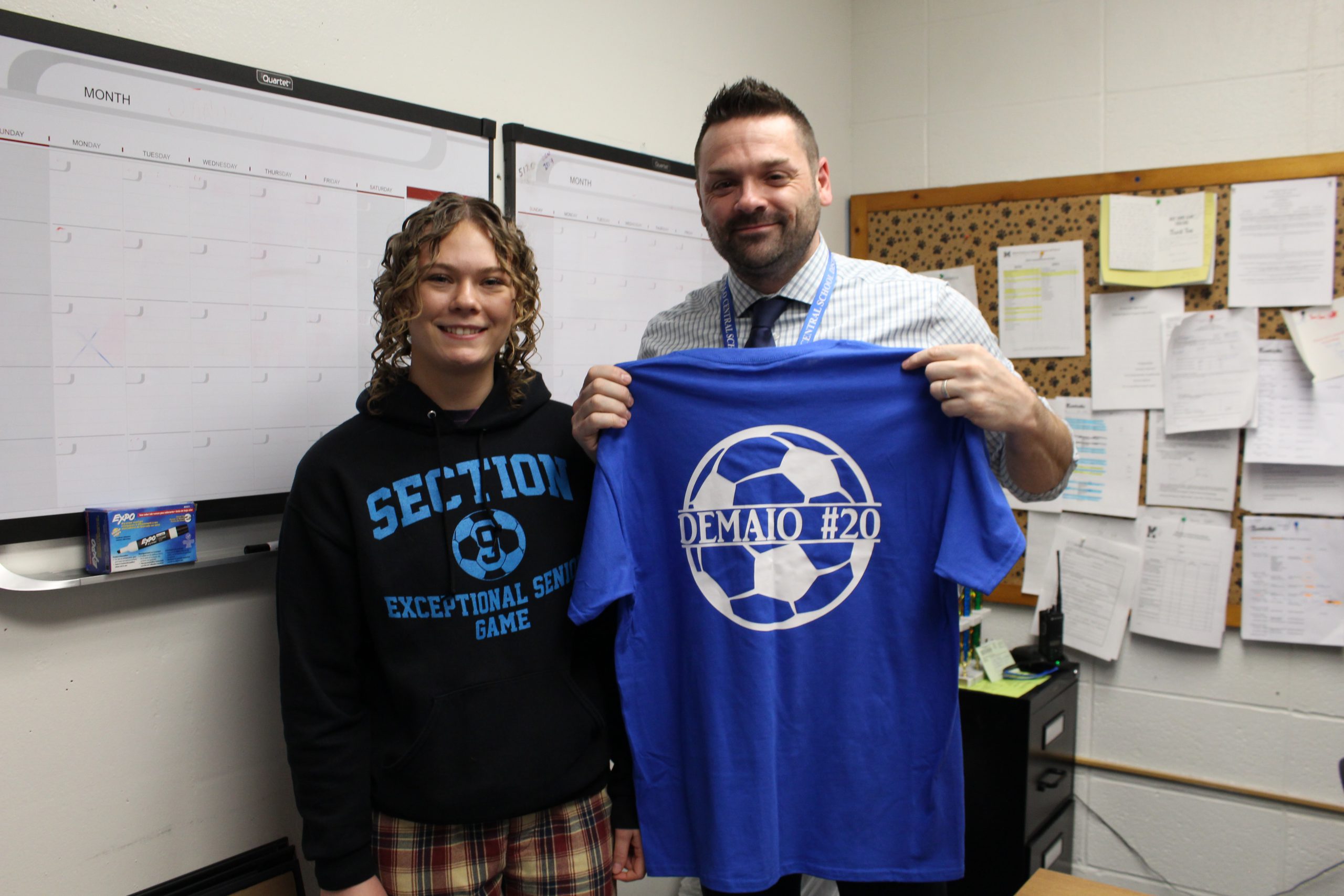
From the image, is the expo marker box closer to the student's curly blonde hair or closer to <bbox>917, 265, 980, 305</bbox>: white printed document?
the student's curly blonde hair

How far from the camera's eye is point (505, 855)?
47.8 inches

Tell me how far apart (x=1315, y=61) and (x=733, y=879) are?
2.45 m

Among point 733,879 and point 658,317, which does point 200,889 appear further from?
point 658,317

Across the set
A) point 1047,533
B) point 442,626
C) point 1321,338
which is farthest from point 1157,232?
point 442,626

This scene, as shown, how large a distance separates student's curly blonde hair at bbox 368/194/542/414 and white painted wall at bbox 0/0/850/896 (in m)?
0.45

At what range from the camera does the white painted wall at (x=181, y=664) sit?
1.20m

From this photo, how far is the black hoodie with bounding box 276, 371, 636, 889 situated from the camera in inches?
45.3

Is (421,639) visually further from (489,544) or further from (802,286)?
(802,286)

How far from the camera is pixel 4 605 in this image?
117cm

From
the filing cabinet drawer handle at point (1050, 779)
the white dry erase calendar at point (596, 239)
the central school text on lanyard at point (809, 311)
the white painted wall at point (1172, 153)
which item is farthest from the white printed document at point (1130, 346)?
the central school text on lanyard at point (809, 311)

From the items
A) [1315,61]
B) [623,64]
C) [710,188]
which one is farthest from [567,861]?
[1315,61]

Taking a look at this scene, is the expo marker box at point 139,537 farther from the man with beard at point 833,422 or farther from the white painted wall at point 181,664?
the man with beard at point 833,422

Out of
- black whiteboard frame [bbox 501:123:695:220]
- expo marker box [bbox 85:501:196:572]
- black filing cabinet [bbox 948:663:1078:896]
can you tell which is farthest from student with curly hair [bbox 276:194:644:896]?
black filing cabinet [bbox 948:663:1078:896]

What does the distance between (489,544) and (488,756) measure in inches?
11.2
